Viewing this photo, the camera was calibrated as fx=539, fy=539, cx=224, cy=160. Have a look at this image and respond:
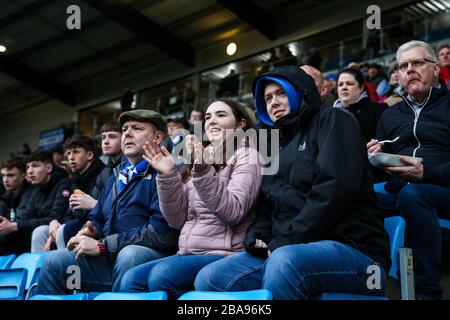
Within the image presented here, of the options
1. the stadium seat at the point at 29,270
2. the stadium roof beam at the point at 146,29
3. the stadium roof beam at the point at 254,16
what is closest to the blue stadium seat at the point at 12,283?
the stadium seat at the point at 29,270

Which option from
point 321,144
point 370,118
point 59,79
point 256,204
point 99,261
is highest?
point 59,79

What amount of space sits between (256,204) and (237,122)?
47cm

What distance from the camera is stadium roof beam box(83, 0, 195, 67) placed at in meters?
10.6

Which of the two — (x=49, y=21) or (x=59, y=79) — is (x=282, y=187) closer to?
(x=49, y=21)

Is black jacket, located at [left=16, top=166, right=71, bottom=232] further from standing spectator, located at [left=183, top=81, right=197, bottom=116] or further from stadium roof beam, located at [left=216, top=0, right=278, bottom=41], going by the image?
stadium roof beam, located at [left=216, top=0, right=278, bottom=41]

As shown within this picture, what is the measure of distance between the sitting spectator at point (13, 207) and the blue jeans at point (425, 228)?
115 inches

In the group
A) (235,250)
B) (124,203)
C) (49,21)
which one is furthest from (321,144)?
(49,21)

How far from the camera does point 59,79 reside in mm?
14688

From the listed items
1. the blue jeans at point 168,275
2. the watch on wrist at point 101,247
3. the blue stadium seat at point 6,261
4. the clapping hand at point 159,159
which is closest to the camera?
the blue jeans at point 168,275

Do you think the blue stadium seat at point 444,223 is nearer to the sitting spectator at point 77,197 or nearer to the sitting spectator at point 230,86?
the sitting spectator at point 77,197

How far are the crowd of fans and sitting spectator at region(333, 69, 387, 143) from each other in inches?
0.8

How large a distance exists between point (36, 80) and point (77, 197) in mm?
11567

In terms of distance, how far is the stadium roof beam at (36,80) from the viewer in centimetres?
1334

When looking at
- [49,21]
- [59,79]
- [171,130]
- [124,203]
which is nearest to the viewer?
[124,203]
